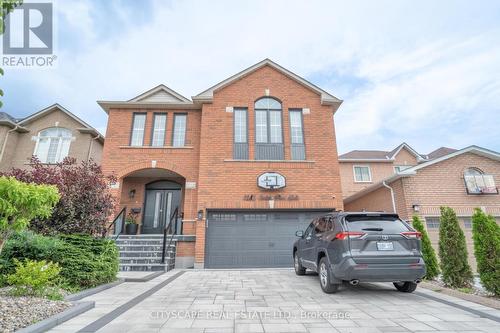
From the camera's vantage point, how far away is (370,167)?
19109mm

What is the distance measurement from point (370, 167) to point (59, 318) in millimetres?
20440

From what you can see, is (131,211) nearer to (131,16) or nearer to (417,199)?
(131,16)

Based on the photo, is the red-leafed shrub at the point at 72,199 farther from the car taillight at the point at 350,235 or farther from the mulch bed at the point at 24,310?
the car taillight at the point at 350,235

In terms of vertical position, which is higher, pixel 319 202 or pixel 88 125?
pixel 88 125

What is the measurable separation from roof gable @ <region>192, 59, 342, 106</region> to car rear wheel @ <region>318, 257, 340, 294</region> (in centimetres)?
843

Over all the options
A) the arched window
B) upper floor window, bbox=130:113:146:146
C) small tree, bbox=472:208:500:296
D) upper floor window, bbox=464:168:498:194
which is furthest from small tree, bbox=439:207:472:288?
the arched window

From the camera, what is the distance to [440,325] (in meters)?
3.11

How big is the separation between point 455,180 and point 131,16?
1543 centimetres

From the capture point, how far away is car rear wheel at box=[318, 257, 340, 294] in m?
4.71

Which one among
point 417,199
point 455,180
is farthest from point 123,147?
point 455,180

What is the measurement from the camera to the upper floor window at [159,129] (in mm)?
11383

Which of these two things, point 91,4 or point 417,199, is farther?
point 417,199

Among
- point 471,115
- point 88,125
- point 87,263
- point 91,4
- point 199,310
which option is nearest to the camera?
Result: point 199,310

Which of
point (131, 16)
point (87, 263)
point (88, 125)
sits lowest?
point (87, 263)
